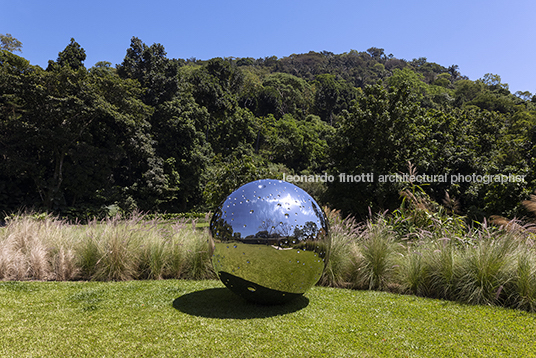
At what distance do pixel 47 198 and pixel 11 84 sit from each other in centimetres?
835

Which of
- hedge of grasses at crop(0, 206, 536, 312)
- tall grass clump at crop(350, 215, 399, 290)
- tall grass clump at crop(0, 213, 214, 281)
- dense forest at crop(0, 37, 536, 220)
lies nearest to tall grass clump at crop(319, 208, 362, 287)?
hedge of grasses at crop(0, 206, 536, 312)

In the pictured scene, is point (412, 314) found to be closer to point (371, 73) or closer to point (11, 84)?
point (11, 84)

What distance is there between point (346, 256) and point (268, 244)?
8.42 ft

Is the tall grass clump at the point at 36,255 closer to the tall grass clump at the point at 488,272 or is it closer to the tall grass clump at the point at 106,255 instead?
the tall grass clump at the point at 106,255

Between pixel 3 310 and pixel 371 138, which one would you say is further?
pixel 371 138

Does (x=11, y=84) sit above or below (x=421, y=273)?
above

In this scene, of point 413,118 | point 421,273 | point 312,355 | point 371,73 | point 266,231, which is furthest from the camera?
point 371,73

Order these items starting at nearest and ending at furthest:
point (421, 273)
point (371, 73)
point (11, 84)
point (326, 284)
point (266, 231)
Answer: point (266, 231) < point (421, 273) < point (326, 284) < point (11, 84) < point (371, 73)

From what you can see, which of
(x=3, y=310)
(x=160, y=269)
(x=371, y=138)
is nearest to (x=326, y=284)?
(x=160, y=269)

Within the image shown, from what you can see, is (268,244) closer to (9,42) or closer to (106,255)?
(106,255)

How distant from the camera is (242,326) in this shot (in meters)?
4.01

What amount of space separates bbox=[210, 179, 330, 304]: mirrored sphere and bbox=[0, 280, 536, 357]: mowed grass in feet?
1.39

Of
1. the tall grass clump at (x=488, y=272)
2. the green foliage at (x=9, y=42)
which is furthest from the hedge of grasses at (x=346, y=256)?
the green foliage at (x=9, y=42)

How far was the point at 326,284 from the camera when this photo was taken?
20.2ft
